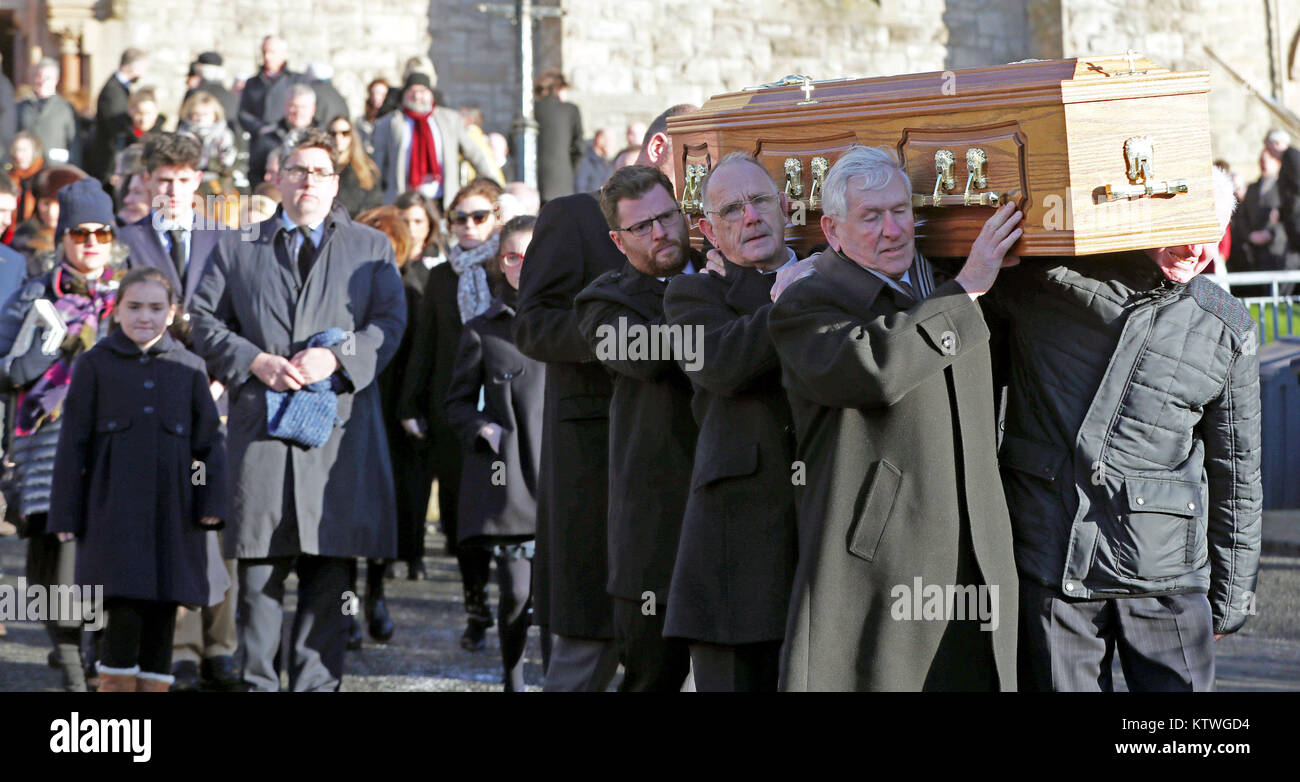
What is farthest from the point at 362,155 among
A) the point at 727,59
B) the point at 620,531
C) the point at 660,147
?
the point at 727,59

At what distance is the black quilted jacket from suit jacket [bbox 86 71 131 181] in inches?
444

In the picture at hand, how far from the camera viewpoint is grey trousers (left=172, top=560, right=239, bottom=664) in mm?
7207

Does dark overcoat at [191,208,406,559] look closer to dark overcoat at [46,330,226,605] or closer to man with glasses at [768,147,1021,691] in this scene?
dark overcoat at [46,330,226,605]

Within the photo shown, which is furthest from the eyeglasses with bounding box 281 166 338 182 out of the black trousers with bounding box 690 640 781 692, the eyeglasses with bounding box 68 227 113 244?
the black trousers with bounding box 690 640 781 692

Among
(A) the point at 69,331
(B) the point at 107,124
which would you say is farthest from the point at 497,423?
(B) the point at 107,124

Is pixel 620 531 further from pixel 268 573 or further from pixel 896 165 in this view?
pixel 268 573

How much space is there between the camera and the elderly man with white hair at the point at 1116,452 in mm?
4297

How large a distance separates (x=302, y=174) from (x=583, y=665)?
228 cm

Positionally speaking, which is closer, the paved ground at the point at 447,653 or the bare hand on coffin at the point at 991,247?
the bare hand on coffin at the point at 991,247

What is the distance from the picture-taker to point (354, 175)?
39.0ft

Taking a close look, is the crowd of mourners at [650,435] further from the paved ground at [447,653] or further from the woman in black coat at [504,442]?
the paved ground at [447,653]

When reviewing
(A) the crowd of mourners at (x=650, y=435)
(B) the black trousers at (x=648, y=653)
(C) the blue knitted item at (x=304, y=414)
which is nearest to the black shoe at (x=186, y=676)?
(A) the crowd of mourners at (x=650, y=435)

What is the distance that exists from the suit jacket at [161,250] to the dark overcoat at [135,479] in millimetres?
1217
